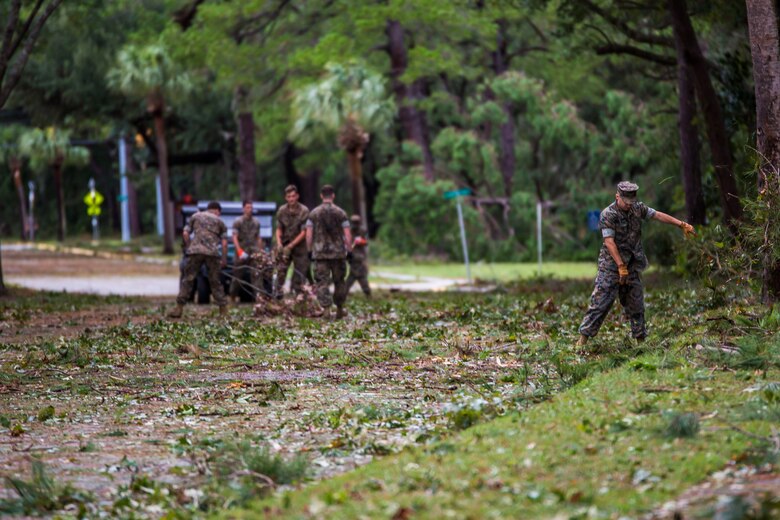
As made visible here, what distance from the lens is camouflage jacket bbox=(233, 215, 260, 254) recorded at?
25938 mm

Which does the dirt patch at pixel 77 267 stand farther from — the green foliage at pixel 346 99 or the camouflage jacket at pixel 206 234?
the camouflage jacket at pixel 206 234

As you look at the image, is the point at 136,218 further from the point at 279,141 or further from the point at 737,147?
the point at 737,147

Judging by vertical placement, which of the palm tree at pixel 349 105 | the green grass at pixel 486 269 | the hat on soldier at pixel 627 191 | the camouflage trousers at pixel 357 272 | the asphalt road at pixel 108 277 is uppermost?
the palm tree at pixel 349 105

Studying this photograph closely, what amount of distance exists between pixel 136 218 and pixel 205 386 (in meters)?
74.2

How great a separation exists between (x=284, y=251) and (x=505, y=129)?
32.4 metres

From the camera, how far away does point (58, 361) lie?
1684 cm

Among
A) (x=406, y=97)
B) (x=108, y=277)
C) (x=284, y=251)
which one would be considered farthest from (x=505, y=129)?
(x=284, y=251)

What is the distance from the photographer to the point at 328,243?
22.6 meters

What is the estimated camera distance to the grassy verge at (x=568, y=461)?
782 centimetres

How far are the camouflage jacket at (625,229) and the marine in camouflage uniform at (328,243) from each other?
7335 mm

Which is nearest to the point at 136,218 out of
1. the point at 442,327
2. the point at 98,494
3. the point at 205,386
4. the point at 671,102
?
the point at 671,102

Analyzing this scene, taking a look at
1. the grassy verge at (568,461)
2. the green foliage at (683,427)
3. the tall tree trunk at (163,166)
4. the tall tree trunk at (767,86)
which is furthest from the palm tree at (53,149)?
the green foliage at (683,427)

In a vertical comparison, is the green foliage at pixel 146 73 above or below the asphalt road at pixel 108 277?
above

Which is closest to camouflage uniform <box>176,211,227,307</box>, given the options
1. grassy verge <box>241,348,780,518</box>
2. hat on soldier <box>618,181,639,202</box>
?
hat on soldier <box>618,181,639,202</box>
